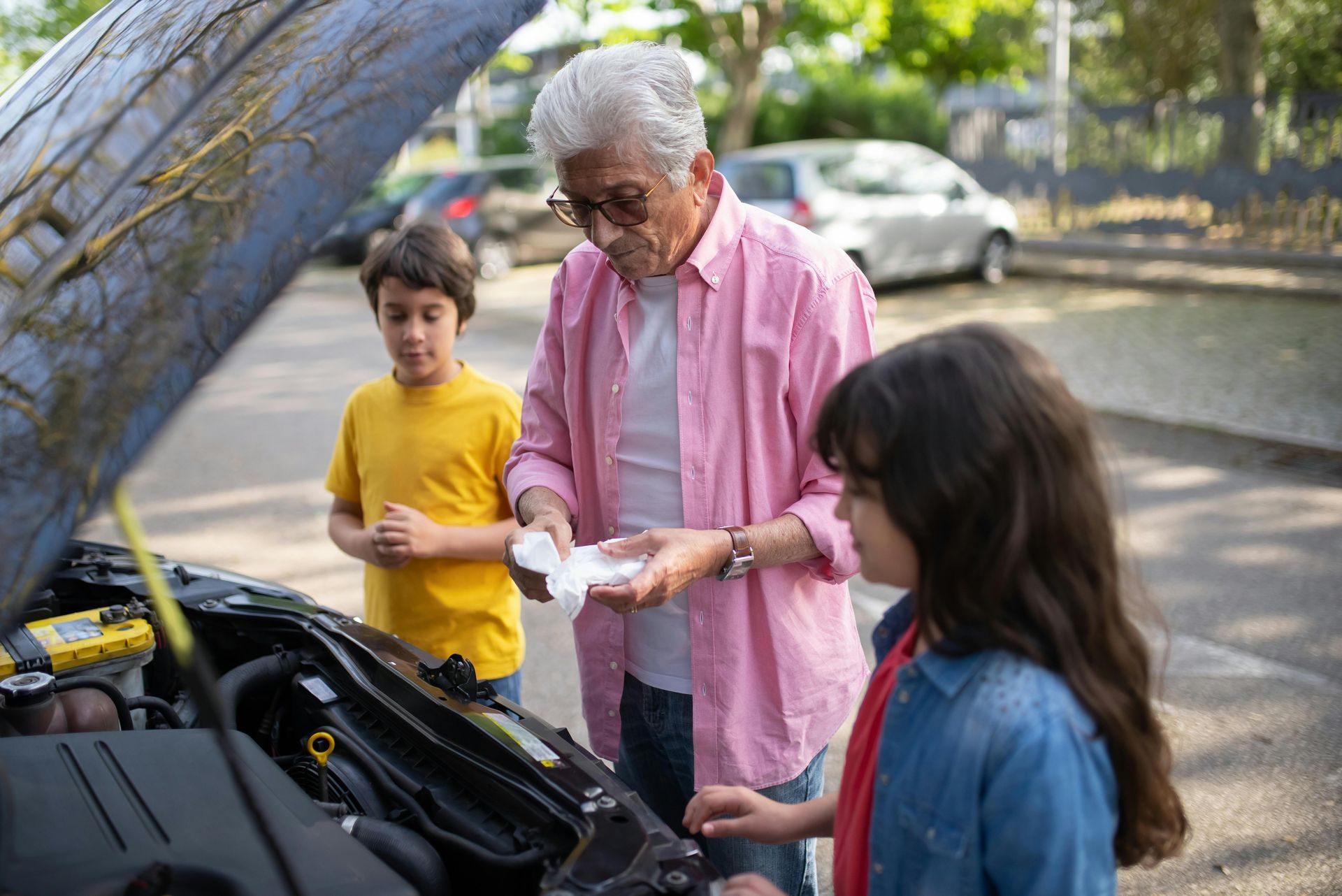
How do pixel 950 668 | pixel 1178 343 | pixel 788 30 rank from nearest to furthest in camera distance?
pixel 950 668 → pixel 1178 343 → pixel 788 30

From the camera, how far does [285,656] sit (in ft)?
7.38

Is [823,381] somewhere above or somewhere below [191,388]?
below

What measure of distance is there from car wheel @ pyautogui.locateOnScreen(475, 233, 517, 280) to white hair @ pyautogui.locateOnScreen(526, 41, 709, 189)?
1346 cm

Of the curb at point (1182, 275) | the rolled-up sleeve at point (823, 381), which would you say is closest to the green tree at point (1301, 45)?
the curb at point (1182, 275)

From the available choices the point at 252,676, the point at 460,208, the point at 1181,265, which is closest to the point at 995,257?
the point at 1181,265

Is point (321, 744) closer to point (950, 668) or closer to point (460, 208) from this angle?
point (950, 668)

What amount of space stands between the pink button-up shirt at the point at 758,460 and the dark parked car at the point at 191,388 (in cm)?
34

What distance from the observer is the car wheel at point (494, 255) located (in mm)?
15258

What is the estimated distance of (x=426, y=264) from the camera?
2.67 m

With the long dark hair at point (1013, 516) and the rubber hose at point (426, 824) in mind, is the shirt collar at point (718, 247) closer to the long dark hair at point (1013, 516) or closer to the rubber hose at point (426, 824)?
the long dark hair at point (1013, 516)

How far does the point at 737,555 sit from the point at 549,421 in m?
0.61

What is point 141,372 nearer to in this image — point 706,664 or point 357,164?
point 357,164

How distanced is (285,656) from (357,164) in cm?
122

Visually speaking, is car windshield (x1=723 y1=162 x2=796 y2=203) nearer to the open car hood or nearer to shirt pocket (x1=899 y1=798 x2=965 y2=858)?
the open car hood
